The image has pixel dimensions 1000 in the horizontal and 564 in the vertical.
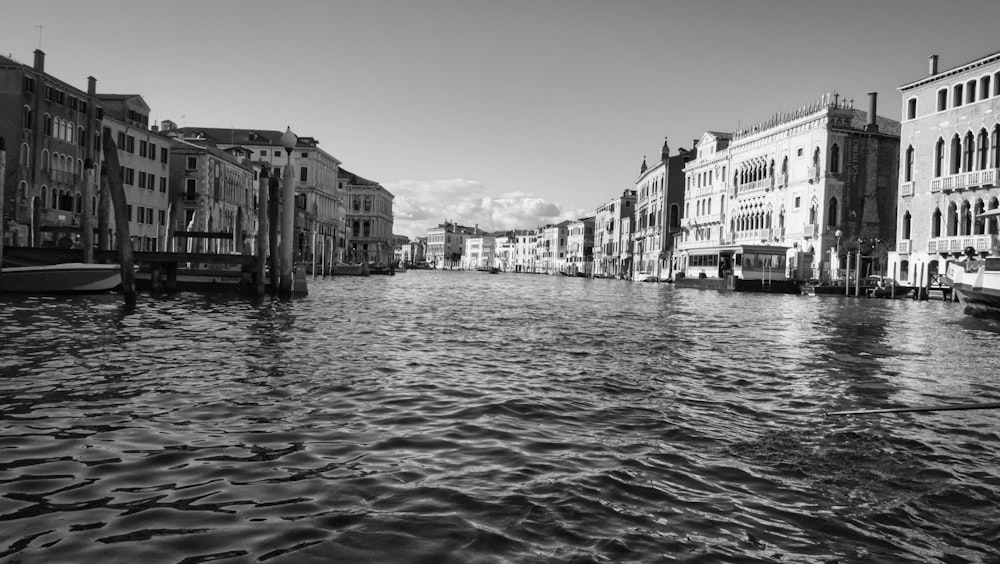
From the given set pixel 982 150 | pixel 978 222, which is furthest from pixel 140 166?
pixel 982 150

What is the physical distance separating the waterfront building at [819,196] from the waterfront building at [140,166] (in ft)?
113

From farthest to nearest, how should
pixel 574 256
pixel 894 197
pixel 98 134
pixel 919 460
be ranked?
pixel 574 256 < pixel 894 197 < pixel 98 134 < pixel 919 460

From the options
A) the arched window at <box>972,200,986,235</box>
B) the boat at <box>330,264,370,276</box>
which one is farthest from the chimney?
the boat at <box>330,264,370,276</box>

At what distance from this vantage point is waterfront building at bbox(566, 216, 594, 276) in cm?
12638

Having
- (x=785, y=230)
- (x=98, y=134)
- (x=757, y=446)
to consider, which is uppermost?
(x=98, y=134)

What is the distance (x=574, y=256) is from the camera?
442 feet

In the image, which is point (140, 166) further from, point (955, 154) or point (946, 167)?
point (955, 154)

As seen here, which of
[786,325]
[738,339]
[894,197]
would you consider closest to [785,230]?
[894,197]

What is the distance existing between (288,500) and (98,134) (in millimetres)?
41780

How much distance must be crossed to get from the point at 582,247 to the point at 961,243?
3638 inches

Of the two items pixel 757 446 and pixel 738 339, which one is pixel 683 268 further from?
pixel 757 446

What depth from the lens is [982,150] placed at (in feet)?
121

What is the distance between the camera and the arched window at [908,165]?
42.1m

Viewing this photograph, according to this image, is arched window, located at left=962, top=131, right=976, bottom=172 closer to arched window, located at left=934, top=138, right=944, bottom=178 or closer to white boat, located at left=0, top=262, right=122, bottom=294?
arched window, located at left=934, top=138, right=944, bottom=178
